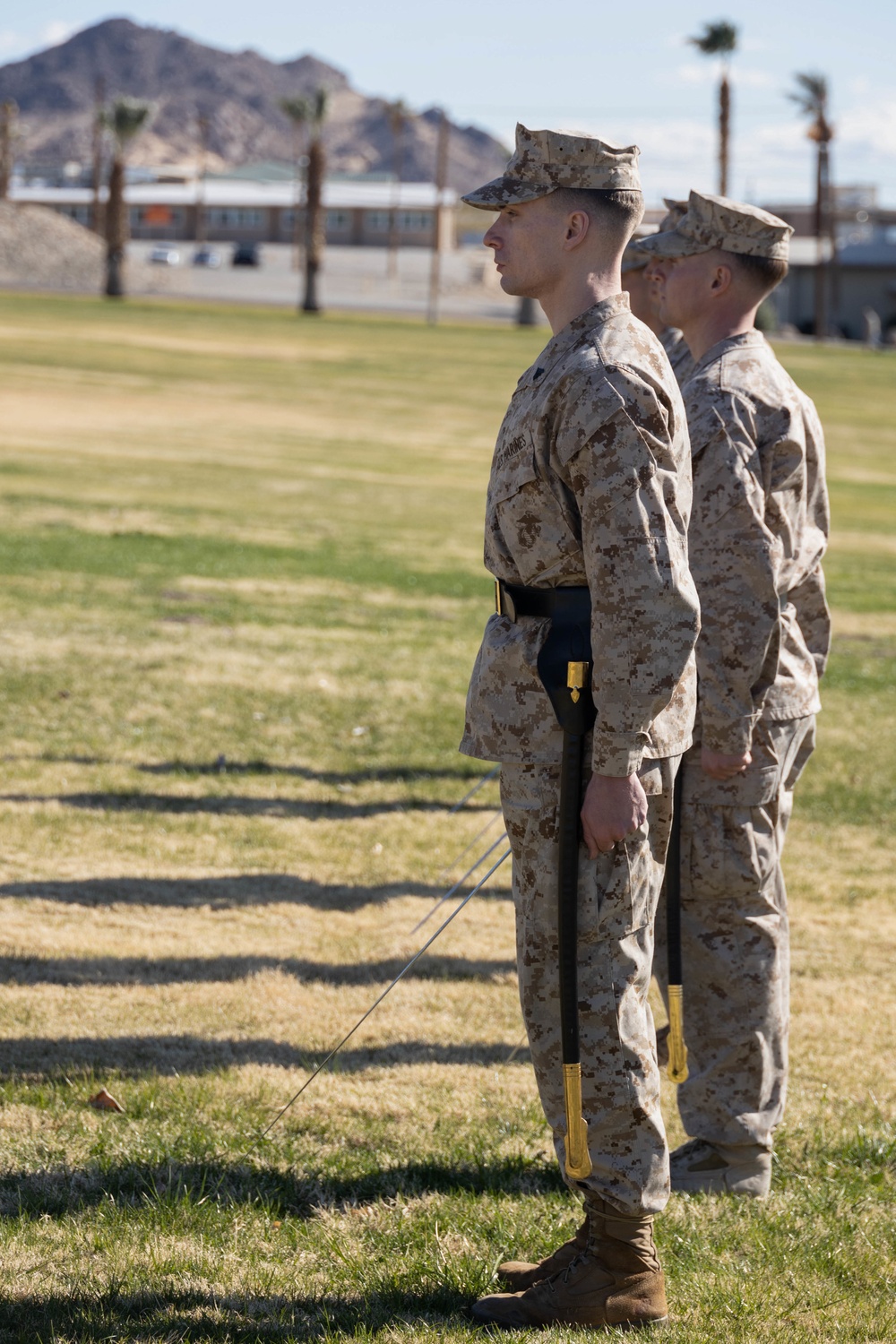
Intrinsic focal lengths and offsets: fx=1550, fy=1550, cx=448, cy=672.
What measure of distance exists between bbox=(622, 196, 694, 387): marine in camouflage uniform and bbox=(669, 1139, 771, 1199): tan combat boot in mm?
2274

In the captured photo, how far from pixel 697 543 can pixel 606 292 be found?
943 mm

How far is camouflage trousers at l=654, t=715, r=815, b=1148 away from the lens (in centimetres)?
409

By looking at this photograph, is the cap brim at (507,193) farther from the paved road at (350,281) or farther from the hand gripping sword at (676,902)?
the paved road at (350,281)

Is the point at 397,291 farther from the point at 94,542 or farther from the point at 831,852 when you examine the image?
the point at 831,852

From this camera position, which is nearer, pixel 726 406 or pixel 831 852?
pixel 726 406

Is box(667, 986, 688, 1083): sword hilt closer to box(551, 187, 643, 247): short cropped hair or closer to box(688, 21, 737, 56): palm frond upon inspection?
box(551, 187, 643, 247): short cropped hair

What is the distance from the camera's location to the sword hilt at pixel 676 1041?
12.9 ft

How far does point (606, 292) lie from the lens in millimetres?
3238

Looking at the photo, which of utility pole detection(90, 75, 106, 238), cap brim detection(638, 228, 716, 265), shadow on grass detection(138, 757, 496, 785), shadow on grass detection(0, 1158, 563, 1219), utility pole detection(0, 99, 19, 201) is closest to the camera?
shadow on grass detection(0, 1158, 563, 1219)

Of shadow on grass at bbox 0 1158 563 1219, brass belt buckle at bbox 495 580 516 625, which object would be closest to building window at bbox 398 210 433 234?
shadow on grass at bbox 0 1158 563 1219

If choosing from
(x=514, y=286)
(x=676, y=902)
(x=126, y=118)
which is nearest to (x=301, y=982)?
(x=676, y=902)

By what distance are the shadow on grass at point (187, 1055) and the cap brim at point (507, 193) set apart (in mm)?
2652

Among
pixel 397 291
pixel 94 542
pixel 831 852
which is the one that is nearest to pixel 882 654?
pixel 831 852

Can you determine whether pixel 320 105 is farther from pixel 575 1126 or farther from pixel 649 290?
pixel 575 1126
